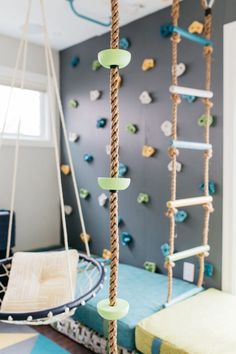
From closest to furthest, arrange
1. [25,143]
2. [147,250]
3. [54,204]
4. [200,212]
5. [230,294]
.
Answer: [230,294], [200,212], [147,250], [25,143], [54,204]

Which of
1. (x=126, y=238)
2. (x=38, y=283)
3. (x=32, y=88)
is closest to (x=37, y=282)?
(x=38, y=283)

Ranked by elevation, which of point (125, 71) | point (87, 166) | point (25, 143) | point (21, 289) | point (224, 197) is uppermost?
point (125, 71)

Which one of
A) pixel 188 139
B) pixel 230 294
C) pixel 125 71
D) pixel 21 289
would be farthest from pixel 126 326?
pixel 125 71

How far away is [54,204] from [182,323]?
7.23 ft

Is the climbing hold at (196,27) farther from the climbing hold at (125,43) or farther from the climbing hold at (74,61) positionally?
the climbing hold at (74,61)

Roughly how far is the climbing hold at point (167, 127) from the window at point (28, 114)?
4.91 feet

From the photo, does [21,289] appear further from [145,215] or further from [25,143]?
[25,143]

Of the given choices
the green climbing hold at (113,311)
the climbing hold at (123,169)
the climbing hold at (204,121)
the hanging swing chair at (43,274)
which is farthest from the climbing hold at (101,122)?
the green climbing hold at (113,311)

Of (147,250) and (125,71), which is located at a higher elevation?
(125,71)

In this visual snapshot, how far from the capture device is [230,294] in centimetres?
240

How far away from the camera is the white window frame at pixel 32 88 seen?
336cm

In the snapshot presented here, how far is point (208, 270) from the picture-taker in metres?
2.53

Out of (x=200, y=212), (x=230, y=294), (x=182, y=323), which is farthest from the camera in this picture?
(x=200, y=212)

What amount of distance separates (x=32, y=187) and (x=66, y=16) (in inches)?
66.7
